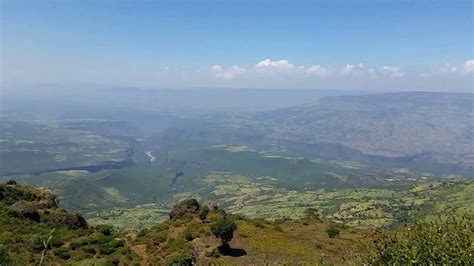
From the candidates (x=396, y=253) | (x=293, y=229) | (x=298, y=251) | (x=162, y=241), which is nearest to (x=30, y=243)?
(x=162, y=241)

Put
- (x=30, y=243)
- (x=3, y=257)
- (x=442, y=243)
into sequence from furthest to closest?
1. (x=30, y=243)
2. (x=3, y=257)
3. (x=442, y=243)

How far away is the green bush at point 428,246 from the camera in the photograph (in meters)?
16.5

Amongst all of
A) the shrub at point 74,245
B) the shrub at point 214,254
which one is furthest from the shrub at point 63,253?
the shrub at point 214,254

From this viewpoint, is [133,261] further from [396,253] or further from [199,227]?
[396,253]

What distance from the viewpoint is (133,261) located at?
42.6 meters

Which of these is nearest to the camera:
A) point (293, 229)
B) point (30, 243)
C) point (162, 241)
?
point (30, 243)

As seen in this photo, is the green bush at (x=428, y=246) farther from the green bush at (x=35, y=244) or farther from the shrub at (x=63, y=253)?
the green bush at (x=35, y=244)

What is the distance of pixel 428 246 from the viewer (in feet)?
56.7

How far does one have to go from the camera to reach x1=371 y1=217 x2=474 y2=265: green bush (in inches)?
648

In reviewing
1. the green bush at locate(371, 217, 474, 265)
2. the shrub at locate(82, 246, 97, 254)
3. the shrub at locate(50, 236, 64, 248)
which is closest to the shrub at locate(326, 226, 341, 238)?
the shrub at locate(82, 246, 97, 254)

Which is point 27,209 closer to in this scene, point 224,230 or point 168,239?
point 168,239

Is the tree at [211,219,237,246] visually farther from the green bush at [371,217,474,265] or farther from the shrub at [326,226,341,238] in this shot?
the green bush at [371,217,474,265]

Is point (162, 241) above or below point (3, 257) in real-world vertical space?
below

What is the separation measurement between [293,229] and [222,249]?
14.6m
